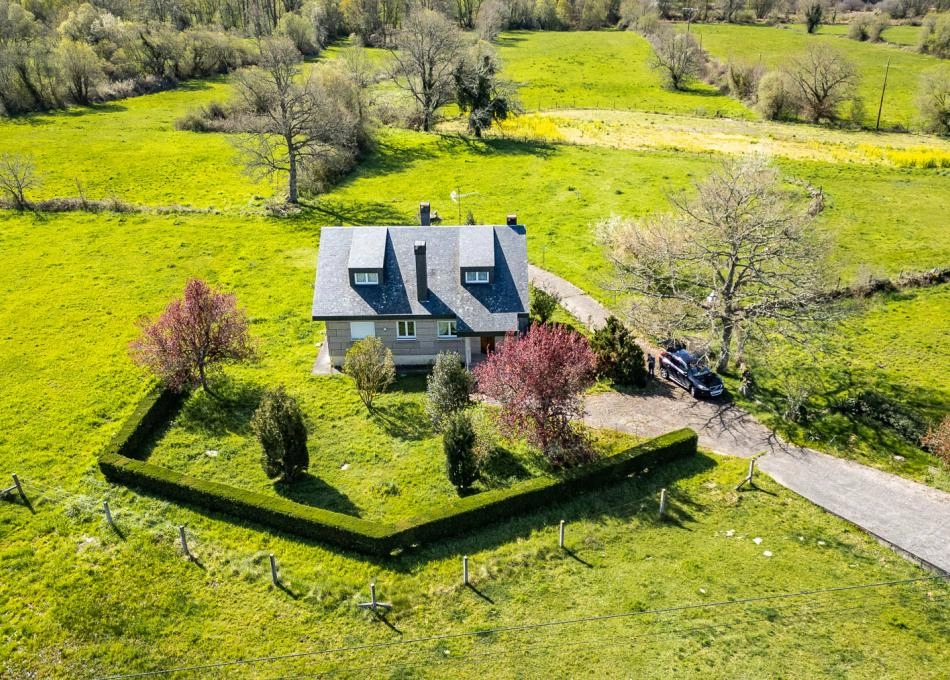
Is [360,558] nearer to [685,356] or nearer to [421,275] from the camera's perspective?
[421,275]

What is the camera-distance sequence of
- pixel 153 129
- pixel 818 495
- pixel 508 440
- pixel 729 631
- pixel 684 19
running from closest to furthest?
pixel 729 631 → pixel 818 495 → pixel 508 440 → pixel 153 129 → pixel 684 19

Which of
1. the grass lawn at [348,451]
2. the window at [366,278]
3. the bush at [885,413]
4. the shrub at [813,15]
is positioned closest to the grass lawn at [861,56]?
the shrub at [813,15]

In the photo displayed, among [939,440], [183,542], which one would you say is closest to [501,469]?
[183,542]

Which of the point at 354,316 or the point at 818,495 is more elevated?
the point at 354,316

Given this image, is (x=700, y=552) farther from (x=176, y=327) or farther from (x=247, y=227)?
(x=247, y=227)

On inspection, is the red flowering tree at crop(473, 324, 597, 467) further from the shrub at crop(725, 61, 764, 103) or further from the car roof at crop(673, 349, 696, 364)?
the shrub at crop(725, 61, 764, 103)

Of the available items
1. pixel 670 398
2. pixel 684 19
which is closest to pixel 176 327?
pixel 670 398
